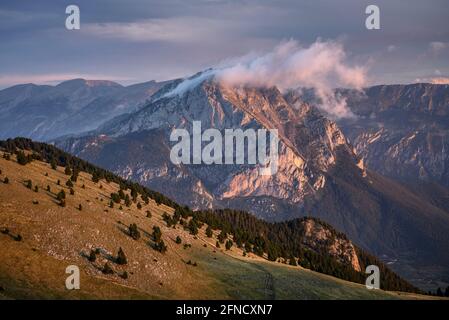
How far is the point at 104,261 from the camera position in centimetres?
13775

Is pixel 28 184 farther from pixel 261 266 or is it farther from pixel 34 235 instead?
pixel 261 266

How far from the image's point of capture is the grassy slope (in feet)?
408

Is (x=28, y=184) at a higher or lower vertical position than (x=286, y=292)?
higher

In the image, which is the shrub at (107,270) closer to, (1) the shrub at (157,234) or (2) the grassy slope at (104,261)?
(2) the grassy slope at (104,261)

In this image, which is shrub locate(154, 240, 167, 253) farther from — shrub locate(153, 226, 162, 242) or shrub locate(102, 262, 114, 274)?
shrub locate(102, 262, 114, 274)

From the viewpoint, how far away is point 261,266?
186625 mm

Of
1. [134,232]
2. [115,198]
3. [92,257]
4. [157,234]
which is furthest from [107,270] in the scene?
[115,198]

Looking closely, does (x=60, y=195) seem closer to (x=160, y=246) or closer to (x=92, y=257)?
(x=92, y=257)

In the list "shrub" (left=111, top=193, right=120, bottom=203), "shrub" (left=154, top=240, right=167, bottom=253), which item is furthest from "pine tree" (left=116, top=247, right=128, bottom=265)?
"shrub" (left=111, top=193, right=120, bottom=203)

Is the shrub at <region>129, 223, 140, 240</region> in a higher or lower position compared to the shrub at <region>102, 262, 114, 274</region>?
Answer: higher
